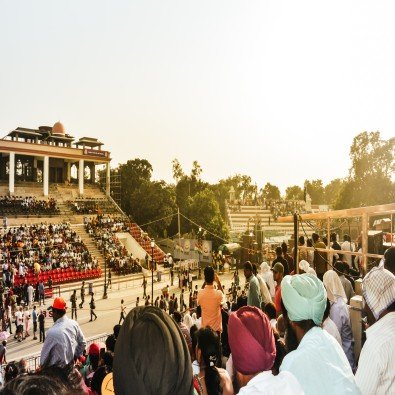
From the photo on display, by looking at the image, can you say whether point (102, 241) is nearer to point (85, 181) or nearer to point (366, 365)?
point (85, 181)

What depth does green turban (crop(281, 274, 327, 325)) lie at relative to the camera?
9.17ft

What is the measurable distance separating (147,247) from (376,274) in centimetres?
3489

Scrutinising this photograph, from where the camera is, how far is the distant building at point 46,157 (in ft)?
122

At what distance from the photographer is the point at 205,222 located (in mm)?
45156

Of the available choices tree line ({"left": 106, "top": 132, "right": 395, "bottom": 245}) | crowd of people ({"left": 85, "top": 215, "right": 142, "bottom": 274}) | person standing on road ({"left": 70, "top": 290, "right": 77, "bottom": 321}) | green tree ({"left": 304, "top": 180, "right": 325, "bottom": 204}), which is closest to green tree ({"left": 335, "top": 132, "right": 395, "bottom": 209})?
tree line ({"left": 106, "top": 132, "right": 395, "bottom": 245})

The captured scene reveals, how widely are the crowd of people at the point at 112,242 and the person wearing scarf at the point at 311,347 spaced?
26.8 meters

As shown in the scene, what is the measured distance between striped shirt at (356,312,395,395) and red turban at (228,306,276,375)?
2.00 ft

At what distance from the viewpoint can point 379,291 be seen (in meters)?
2.81

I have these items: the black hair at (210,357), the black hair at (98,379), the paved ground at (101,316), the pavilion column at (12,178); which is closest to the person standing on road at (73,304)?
the paved ground at (101,316)

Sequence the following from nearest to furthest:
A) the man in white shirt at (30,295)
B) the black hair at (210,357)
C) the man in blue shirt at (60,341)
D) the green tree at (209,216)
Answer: the black hair at (210,357)
the man in blue shirt at (60,341)
the man in white shirt at (30,295)
the green tree at (209,216)

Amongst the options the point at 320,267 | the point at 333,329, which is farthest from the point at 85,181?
the point at 333,329

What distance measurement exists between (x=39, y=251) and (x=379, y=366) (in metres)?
27.4

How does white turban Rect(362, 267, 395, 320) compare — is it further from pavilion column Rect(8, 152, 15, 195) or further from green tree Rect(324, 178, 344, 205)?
green tree Rect(324, 178, 344, 205)

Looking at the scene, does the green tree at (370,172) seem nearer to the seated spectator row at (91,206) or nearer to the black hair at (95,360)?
the seated spectator row at (91,206)
